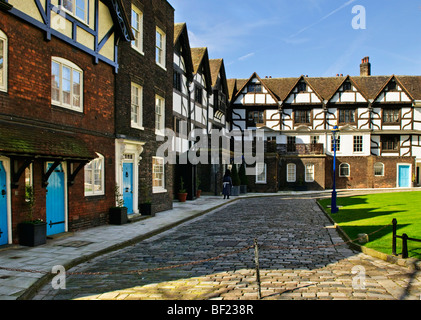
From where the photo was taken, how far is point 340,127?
39.4 metres

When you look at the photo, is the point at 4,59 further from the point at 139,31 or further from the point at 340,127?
the point at 340,127

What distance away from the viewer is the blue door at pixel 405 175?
127 ft

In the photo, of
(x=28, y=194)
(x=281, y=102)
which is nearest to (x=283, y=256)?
(x=28, y=194)

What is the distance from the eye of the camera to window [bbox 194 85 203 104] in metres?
27.6

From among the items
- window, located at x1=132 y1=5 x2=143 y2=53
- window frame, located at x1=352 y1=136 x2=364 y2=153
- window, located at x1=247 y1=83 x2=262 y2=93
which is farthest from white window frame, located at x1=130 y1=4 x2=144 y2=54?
window frame, located at x1=352 y1=136 x2=364 y2=153

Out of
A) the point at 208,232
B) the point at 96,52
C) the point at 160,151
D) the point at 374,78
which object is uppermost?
the point at 374,78

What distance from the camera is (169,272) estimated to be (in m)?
7.51

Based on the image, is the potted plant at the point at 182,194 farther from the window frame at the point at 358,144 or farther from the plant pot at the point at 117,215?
the window frame at the point at 358,144

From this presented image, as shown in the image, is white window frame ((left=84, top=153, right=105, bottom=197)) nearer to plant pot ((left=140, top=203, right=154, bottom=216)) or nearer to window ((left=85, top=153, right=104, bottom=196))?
window ((left=85, top=153, right=104, bottom=196))

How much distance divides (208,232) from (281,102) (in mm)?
29652

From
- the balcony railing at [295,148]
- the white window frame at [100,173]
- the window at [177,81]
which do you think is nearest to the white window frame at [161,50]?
the window at [177,81]

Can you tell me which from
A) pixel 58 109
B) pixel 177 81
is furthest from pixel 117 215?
pixel 177 81
